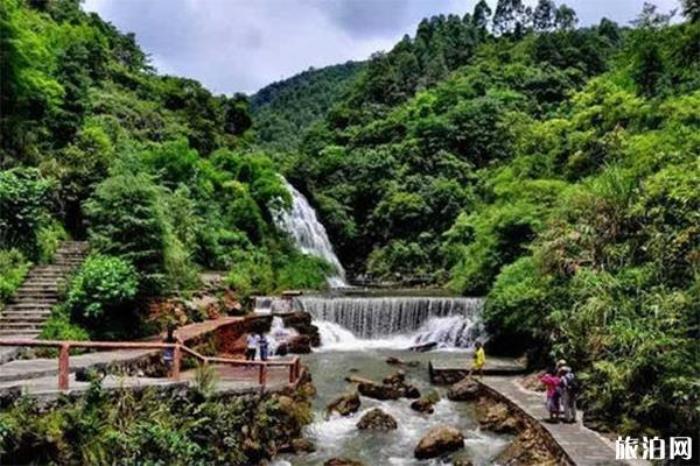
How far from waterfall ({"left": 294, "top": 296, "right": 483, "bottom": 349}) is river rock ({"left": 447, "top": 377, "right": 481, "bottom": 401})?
6054mm

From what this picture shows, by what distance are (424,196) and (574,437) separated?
2757cm

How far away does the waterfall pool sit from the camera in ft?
34.8

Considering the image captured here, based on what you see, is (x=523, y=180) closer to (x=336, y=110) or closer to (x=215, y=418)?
(x=215, y=418)

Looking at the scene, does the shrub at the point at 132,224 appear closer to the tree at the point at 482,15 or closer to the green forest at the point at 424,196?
the green forest at the point at 424,196

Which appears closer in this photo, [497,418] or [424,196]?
[497,418]

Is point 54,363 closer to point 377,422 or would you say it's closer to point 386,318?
point 377,422

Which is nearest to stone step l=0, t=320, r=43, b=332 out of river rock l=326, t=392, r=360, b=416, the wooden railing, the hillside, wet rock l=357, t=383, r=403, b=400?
the wooden railing

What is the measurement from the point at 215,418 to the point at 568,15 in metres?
72.0

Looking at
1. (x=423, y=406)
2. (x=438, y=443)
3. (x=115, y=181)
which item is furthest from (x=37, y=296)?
(x=438, y=443)

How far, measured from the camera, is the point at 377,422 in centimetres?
1201

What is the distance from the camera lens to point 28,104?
60.7ft

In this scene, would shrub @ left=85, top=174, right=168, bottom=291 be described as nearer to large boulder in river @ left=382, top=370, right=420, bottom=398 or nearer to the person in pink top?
large boulder in river @ left=382, top=370, right=420, bottom=398

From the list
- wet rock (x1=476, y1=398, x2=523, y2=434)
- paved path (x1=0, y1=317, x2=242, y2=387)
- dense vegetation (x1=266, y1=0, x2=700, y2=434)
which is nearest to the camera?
paved path (x1=0, y1=317, x2=242, y2=387)

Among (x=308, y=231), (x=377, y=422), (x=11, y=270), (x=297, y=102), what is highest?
(x=297, y=102)
